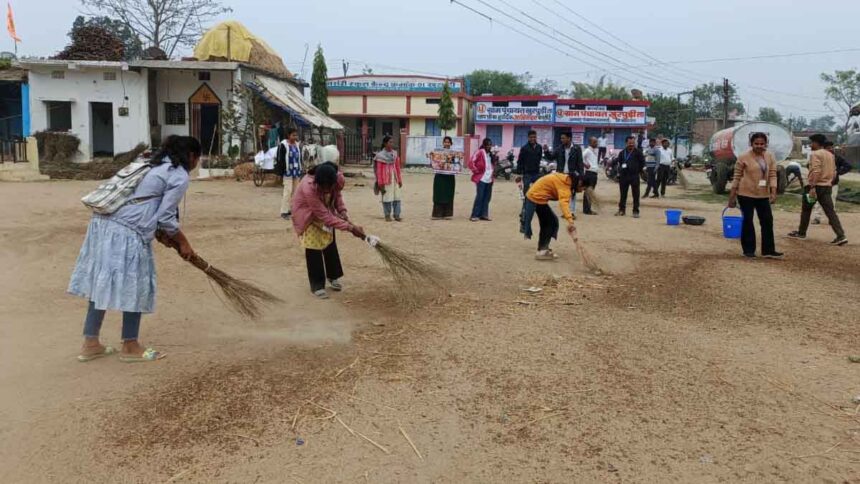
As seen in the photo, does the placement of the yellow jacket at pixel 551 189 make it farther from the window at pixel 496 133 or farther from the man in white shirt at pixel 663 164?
the window at pixel 496 133

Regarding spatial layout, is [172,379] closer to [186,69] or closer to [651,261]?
[651,261]

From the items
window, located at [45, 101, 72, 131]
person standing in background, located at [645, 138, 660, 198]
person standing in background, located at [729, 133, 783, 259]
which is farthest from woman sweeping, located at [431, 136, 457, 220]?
window, located at [45, 101, 72, 131]

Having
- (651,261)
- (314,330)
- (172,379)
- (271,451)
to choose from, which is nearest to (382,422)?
(271,451)

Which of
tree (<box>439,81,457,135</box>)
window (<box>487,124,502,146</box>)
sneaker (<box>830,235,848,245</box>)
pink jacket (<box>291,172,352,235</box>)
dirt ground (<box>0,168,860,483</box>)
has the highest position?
tree (<box>439,81,457,135</box>)

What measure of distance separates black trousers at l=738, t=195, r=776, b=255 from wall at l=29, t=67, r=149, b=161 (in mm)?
18709

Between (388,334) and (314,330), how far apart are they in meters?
0.56

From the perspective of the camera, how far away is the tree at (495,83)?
199ft

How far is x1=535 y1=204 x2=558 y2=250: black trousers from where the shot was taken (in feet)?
25.6

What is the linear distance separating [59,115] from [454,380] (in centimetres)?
2288

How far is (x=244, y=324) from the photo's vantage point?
201 inches

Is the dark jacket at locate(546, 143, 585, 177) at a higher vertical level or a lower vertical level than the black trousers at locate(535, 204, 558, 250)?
higher

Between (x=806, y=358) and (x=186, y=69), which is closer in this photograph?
(x=806, y=358)

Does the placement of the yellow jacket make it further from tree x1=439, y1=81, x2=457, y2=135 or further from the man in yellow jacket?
tree x1=439, y1=81, x2=457, y2=135

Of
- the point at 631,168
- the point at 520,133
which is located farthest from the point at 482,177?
the point at 520,133
